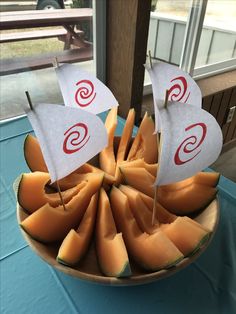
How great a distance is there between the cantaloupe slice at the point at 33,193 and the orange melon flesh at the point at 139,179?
0.37ft

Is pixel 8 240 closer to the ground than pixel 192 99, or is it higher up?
closer to the ground

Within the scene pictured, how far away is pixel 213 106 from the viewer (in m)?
1.59

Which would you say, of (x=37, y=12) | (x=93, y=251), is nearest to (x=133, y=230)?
(x=93, y=251)

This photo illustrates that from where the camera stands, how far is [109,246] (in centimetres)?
45

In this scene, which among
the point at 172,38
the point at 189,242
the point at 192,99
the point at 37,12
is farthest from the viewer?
the point at 172,38

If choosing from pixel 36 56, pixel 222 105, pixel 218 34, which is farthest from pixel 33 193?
pixel 218 34

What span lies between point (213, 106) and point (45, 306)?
139 cm

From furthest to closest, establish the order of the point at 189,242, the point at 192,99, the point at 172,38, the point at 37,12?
the point at 172,38 < the point at 37,12 < the point at 192,99 < the point at 189,242

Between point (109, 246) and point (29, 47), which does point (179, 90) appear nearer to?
point (109, 246)

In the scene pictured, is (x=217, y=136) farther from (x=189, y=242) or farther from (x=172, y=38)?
(x=172, y=38)

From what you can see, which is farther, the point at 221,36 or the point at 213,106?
the point at 221,36

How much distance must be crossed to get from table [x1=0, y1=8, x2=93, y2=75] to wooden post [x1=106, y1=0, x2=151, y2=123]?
0.12 metres

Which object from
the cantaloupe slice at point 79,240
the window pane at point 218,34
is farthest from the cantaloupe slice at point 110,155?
the window pane at point 218,34

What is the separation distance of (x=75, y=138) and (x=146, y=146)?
225mm
